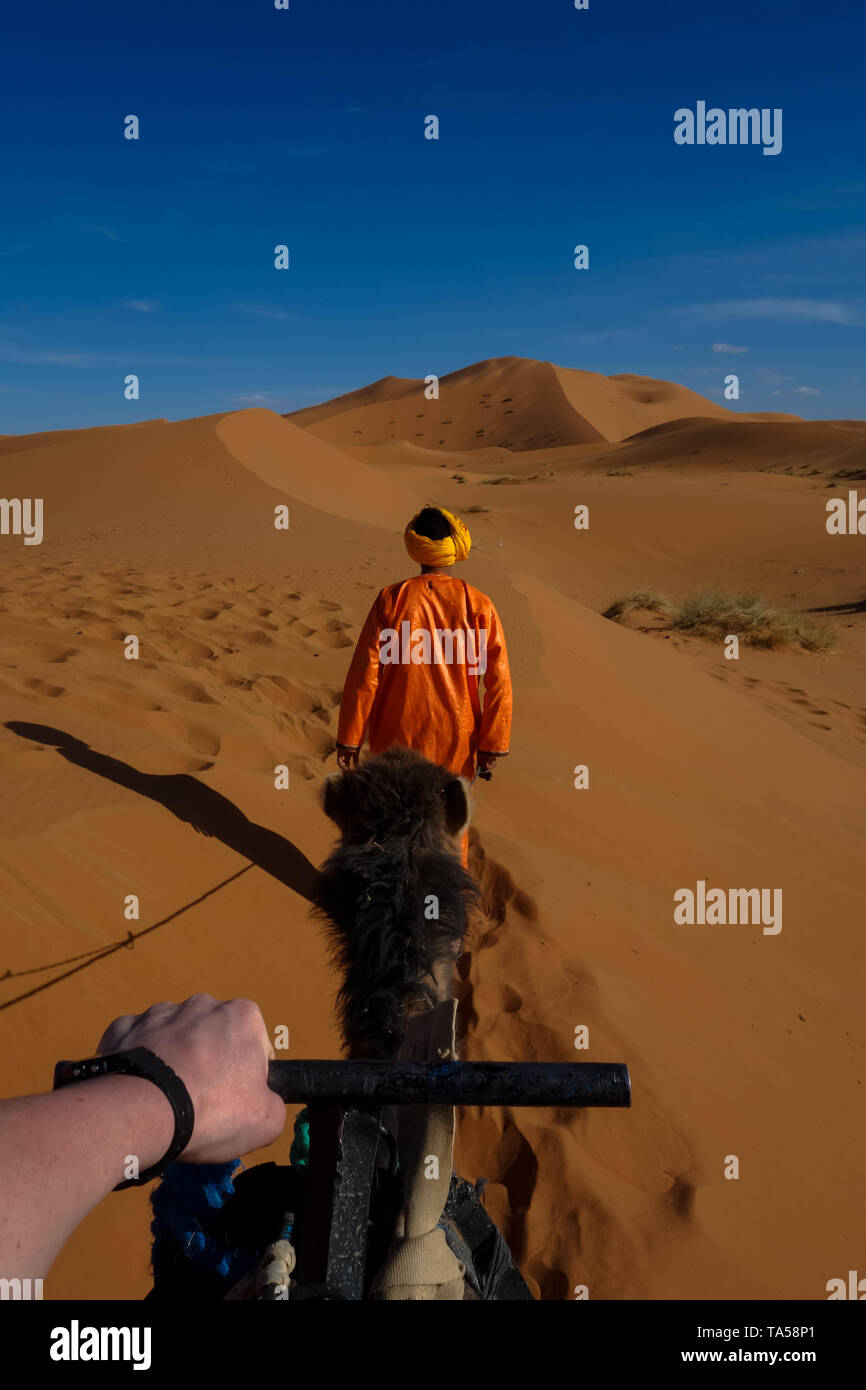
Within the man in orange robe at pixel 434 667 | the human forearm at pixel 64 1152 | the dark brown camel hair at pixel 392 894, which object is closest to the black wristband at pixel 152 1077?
the human forearm at pixel 64 1152

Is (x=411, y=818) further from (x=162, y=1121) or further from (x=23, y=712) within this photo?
(x=23, y=712)

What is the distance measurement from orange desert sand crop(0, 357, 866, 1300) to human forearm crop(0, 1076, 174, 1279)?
218cm

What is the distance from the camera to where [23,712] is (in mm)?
5426

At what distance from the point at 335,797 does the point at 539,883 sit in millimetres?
2667

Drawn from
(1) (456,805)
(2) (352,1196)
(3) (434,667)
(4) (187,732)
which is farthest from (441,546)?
(2) (352,1196)

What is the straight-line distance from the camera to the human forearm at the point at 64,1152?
0.88m

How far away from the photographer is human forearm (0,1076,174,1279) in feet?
2.89

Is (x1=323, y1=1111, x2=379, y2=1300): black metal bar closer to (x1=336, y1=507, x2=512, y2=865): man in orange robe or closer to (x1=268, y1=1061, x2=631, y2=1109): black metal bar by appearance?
(x1=268, y1=1061, x2=631, y2=1109): black metal bar

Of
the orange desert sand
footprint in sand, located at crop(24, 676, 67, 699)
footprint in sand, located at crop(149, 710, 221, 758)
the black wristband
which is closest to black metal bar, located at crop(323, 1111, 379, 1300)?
the black wristband

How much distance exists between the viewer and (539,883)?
4.87m

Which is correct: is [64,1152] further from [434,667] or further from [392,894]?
[434,667]

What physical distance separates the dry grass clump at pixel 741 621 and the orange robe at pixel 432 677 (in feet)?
37.8

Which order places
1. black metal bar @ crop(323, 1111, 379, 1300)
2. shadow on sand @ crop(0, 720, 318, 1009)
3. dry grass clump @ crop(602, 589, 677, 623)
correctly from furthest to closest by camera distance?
1. dry grass clump @ crop(602, 589, 677, 623)
2. shadow on sand @ crop(0, 720, 318, 1009)
3. black metal bar @ crop(323, 1111, 379, 1300)
